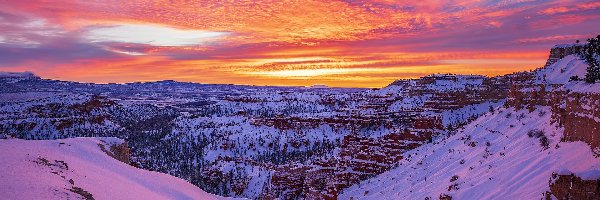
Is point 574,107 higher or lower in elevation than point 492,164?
higher

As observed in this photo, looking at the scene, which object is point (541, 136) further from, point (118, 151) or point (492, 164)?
point (118, 151)

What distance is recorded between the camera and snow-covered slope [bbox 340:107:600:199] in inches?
560

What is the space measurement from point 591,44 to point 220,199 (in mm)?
27252

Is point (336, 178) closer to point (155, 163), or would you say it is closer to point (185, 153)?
point (155, 163)

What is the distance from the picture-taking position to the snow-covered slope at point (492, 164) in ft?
46.7

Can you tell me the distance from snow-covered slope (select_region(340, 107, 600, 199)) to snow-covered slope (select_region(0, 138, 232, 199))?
12.0 metres

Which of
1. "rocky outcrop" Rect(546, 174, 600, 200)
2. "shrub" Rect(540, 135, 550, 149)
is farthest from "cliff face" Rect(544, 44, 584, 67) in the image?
"rocky outcrop" Rect(546, 174, 600, 200)

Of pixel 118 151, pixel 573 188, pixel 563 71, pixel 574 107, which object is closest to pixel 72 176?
pixel 118 151

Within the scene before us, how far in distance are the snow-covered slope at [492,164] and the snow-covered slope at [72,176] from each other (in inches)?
471

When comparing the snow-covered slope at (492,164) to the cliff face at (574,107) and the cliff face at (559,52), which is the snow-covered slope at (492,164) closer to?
the cliff face at (574,107)

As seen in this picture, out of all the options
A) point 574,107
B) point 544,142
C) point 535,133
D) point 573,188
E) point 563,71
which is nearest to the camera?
point 573,188

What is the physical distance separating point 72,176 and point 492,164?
1679 centimetres

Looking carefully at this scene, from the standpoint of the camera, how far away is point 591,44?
28.7m

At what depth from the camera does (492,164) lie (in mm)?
18359
